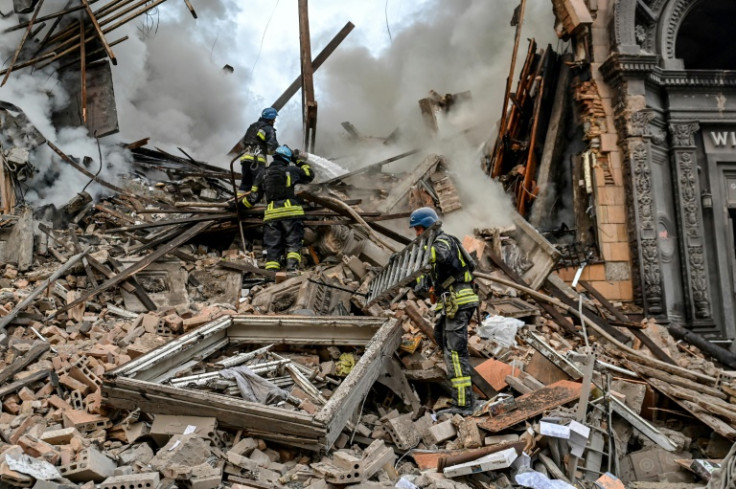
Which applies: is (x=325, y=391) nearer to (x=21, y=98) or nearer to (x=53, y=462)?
(x=53, y=462)

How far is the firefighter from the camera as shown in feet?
25.4

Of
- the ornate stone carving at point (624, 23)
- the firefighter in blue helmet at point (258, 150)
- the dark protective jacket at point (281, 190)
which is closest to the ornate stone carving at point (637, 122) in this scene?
the ornate stone carving at point (624, 23)

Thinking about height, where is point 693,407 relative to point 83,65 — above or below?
below

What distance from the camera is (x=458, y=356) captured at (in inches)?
202

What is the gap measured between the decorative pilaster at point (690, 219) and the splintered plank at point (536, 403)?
5205 millimetres

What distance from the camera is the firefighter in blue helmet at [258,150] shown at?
852 cm

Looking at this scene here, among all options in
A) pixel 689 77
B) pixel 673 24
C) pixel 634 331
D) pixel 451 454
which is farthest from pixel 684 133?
pixel 451 454

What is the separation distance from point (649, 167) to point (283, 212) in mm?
5765

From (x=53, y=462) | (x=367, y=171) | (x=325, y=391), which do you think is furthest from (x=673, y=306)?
(x=53, y=462)

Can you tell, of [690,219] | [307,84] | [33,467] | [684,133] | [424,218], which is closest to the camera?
[33,467]

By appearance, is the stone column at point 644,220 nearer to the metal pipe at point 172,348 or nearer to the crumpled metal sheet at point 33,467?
the metal pipe at point 172,348

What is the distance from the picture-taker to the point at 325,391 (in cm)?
506

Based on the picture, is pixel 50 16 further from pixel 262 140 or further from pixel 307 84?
pixel 262 140

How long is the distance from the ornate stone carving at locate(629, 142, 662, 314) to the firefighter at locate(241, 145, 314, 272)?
5.11 meters
